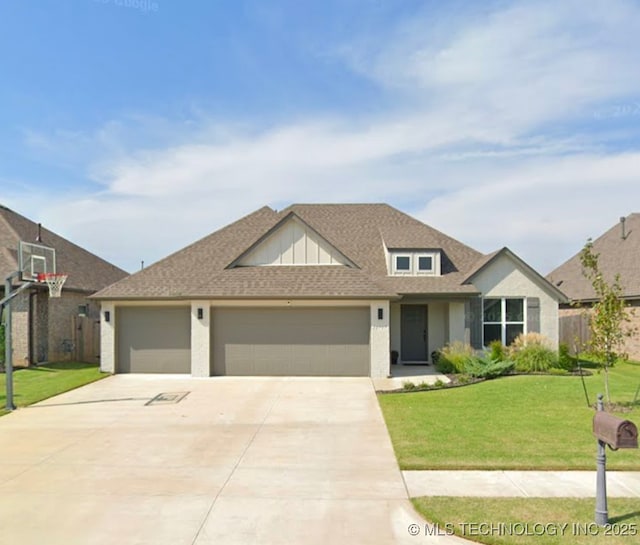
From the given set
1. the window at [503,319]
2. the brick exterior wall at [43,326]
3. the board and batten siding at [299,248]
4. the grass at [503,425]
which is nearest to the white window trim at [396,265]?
the board and batten siding at [299,248]

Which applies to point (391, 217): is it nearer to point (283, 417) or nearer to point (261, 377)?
point (261, 377)

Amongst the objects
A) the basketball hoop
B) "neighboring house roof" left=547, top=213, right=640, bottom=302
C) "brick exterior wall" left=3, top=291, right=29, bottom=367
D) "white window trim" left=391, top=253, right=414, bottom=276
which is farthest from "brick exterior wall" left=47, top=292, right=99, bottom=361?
"neighboring house roof" left=547, top=213, right=640, bottom=302

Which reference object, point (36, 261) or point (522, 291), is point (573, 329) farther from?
point (36, 261)

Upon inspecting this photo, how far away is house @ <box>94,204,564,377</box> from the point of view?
17.7 metres

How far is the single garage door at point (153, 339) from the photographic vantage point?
60.5 ft

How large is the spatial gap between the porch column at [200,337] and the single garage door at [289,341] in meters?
0.26

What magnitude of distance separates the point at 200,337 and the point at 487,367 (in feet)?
30.8

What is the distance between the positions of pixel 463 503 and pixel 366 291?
11036 mm

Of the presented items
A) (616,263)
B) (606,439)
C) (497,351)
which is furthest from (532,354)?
(606,439)

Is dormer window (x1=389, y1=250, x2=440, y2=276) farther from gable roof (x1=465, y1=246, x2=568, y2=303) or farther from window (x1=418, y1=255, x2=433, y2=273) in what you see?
gable roof (x1=465, y1=246, x2=568, y2=303)

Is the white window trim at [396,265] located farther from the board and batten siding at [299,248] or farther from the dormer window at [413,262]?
the board and batten siding at [299,248]

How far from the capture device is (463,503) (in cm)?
652

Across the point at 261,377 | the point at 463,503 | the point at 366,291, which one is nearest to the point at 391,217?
the point at 366,291

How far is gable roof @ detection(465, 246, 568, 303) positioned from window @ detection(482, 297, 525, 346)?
0.99m
